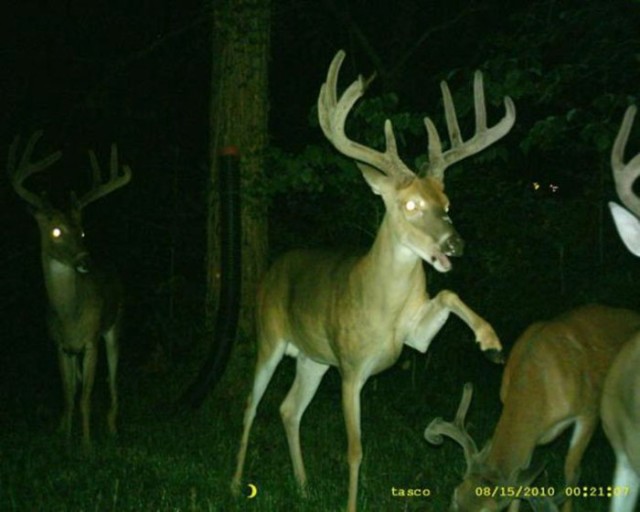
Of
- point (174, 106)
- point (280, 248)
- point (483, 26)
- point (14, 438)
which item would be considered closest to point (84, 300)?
point (14, 438)

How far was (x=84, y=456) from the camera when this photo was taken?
792 centimetres

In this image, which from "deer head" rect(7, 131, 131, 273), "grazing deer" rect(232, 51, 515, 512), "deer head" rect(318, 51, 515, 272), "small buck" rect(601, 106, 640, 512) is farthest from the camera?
"deer head" rect(7, 131, 131, 273)

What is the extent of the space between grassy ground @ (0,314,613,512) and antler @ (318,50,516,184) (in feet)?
6.65

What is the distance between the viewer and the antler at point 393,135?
6512 mm

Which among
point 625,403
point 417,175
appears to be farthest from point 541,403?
point 417,175

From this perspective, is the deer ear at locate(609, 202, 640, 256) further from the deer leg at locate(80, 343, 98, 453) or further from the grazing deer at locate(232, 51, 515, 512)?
the deer leg at locate(80, 343, 98, 453)

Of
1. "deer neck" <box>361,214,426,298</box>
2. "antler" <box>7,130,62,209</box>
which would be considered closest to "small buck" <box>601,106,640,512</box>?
"deer neck" <box>361,214,426,298</box>

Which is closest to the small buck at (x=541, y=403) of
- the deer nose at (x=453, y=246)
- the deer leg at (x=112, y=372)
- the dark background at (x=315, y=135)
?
the deer nose at (x=453, y=246)

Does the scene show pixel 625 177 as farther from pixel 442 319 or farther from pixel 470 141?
pixel 442 319

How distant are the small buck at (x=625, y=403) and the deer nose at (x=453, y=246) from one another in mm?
1055

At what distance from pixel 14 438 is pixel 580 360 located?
4.90m

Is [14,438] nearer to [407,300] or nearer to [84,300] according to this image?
[84,300]

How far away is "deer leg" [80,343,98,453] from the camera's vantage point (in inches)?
337

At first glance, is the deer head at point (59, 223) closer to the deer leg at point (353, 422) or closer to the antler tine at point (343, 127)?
the antler tine at point (343, 127)
